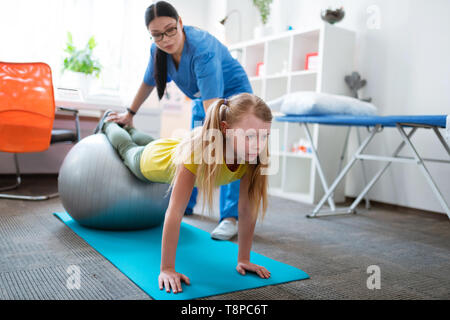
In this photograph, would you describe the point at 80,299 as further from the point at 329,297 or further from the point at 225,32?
the point at 225,32

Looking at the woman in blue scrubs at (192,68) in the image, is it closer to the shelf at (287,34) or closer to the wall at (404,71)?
the shelf at (287,34)

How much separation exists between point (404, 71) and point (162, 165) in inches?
91.9

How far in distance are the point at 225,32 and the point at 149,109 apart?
1283 mm

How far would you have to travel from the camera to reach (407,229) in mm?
2387

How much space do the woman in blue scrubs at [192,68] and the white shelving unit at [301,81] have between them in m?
1.02

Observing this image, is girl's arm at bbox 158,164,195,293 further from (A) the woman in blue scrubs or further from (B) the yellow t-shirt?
(A) the woman in blue scrubs

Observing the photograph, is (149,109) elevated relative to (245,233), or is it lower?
elevated

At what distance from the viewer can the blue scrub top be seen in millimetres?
1681

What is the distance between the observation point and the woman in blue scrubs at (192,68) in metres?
1.59

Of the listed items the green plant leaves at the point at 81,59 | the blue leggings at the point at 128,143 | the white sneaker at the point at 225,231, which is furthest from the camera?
the green plant leaves at the point at 81,59

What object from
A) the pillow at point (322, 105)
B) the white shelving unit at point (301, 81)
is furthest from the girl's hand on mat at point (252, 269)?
the white shelving unit at point (301, 81)

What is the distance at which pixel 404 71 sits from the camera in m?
3.02
